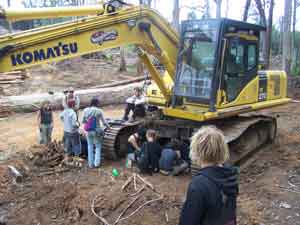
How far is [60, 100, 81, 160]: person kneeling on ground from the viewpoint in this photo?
8250 mm

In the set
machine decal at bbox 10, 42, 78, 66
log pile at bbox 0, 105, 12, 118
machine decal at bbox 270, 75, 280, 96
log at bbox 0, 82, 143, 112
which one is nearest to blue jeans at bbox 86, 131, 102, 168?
machine decal at bbox 10, 42, 78, 66

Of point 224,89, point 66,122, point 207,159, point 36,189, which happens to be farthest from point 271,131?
point 207,159

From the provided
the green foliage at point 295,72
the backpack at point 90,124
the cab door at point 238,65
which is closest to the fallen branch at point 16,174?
the backpack at point 90,124

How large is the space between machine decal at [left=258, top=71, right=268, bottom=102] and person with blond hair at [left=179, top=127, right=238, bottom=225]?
5933 millimetres

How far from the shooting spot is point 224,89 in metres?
7.50

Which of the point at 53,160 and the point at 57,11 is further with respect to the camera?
the point at 53,160

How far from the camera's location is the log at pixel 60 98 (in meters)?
14.3

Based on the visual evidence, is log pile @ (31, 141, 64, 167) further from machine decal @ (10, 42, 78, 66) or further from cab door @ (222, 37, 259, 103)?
cab door @ (222, 37, 259, 103)

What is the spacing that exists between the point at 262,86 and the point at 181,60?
2.02 meters

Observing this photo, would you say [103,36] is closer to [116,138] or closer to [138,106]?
[116,138]

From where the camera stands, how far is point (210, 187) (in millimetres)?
2607

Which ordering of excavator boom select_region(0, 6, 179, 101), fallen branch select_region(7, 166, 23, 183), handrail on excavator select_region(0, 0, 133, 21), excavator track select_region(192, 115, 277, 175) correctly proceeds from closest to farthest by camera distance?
1. handrail on excavator select_region(0, 0, 133, 21)
2. excavator boom select_region(0, 6, 179, 101)
3. fallen branch select_region(7, 166, 23, 183)
4. excavator track select_region(192, 115, 277, 175)

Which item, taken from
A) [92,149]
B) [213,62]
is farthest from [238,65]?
[92,149]

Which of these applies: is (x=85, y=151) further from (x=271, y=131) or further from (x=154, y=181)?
(x=271, y=131)
